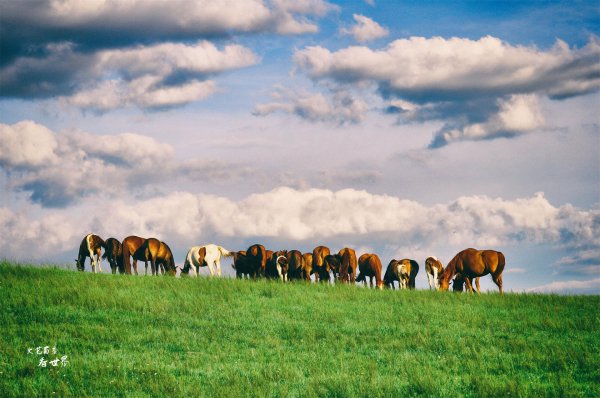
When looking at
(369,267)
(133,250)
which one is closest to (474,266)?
(369,267)

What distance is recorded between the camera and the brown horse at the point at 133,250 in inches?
1321

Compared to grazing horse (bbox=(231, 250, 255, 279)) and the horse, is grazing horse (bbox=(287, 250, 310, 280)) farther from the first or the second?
grazing horse (bbox=(231, 250, 255, 279))

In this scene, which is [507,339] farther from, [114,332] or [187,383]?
[114,332]

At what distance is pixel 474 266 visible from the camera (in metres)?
31.4

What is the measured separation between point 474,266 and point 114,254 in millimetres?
19757

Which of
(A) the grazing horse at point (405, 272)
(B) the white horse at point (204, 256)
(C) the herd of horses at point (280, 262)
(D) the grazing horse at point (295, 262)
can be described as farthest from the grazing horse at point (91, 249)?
(A) the grazing horse at point (405, 272)

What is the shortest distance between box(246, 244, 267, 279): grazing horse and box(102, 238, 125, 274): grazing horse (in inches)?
282

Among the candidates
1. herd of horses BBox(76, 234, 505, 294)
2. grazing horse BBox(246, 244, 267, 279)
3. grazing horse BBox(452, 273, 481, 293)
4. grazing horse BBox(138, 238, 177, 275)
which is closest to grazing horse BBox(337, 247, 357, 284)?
herd of horses BBox(76, 234, 505, 294)

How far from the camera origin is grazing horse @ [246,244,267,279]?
3503 cm

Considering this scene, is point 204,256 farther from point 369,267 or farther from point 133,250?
point 369,267

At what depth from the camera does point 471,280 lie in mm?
32188

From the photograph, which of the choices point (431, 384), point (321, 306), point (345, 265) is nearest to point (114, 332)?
point (321, 306)

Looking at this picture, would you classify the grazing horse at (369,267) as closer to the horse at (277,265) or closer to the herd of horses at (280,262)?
the herd of horses at (280,262)

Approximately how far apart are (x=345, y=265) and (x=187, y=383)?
23.2 metres
